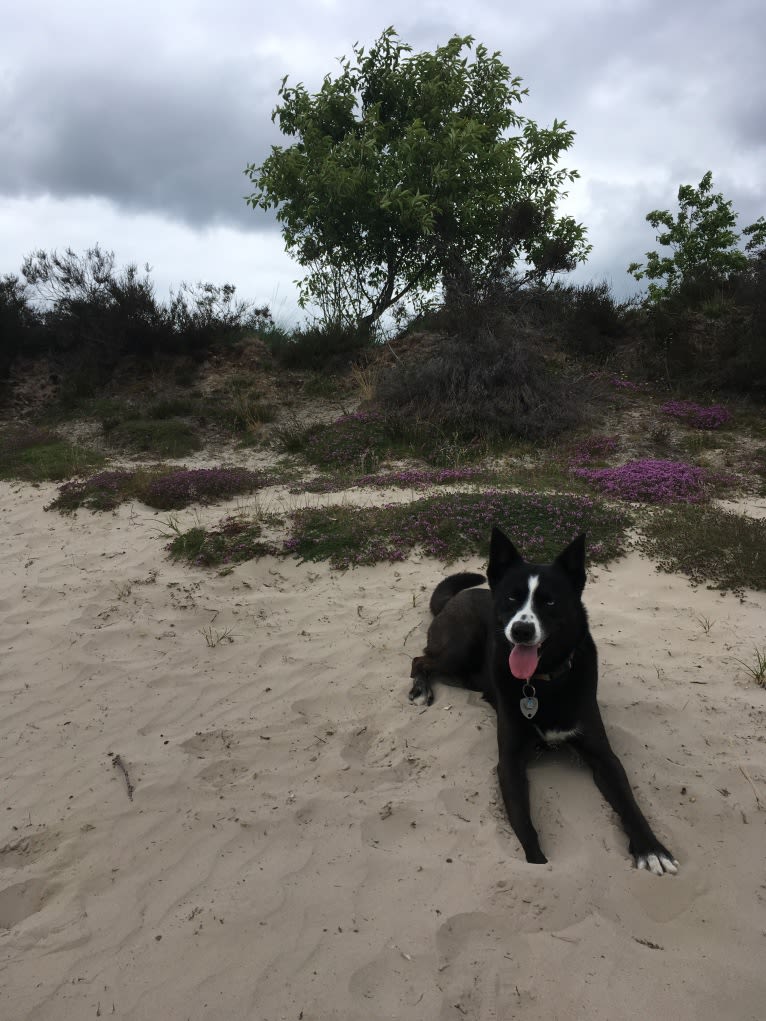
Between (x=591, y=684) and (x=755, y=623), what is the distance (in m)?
2.23

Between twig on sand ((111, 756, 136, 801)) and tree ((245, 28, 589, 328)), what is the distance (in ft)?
37.5

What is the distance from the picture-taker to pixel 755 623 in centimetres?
435

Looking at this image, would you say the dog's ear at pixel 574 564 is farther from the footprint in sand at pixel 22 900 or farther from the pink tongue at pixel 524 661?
the footprint in sand at pixel 22 900

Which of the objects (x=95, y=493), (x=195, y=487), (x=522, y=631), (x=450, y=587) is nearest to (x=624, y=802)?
(x=522, y=631)

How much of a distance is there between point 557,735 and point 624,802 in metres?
0.41

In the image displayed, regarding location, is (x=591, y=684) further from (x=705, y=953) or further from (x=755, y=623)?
(x=755, y=623)

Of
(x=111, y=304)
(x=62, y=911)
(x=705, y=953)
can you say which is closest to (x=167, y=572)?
(x=62, y=911)

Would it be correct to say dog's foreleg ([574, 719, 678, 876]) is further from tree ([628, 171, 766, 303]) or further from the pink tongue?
tree ([628, 171, 766, 303])

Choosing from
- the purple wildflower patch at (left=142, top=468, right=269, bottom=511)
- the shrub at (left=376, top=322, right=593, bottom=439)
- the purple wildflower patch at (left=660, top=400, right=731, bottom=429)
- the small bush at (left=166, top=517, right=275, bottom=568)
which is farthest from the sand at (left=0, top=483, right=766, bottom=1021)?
the purple wildflower patch at (left=660, top=400, right=731, bottom=429)

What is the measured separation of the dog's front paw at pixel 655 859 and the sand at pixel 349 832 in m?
0.06

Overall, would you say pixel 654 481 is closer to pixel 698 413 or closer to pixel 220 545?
pixel 698 413

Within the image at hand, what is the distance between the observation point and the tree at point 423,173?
12.6 m

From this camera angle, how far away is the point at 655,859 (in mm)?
2404

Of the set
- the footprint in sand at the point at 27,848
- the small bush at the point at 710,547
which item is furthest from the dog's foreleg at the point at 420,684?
the small bush at the point at 710,547
